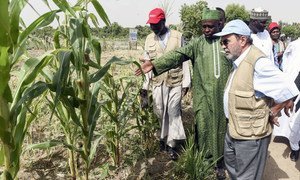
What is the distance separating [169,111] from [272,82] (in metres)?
1.45

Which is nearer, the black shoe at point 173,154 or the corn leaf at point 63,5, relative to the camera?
the corn leaf at point 63,5

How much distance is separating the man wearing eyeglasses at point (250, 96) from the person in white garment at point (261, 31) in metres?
2.19

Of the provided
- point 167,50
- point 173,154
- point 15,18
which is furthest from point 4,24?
point 173,154

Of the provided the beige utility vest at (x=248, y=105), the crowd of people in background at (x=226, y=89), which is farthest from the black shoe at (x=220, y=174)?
the beige utility vest at (x=248, y=105)

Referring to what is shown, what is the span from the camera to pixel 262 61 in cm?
237

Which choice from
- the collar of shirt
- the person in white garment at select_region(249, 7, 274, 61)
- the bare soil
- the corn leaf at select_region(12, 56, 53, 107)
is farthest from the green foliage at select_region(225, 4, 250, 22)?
the corn leaf at select_region(12, 56, 53, 107)

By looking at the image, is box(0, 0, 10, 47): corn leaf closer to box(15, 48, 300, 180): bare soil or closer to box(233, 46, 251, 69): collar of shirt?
box(233, 46, 251, 69): collar of shirt

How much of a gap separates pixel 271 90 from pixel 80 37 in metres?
1.39

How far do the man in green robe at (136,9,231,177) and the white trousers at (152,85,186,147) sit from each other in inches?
11.7

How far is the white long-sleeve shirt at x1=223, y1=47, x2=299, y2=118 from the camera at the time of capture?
232cm

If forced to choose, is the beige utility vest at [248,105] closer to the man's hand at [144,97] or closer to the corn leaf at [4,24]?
the man's hand at [144,97]

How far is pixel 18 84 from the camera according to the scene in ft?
5.67

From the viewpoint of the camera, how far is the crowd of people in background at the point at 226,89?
2.41 meters

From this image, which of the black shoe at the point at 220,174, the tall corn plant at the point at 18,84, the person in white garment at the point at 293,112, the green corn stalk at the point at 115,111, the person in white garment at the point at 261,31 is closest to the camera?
the tall corn plant at the point at 18,84
